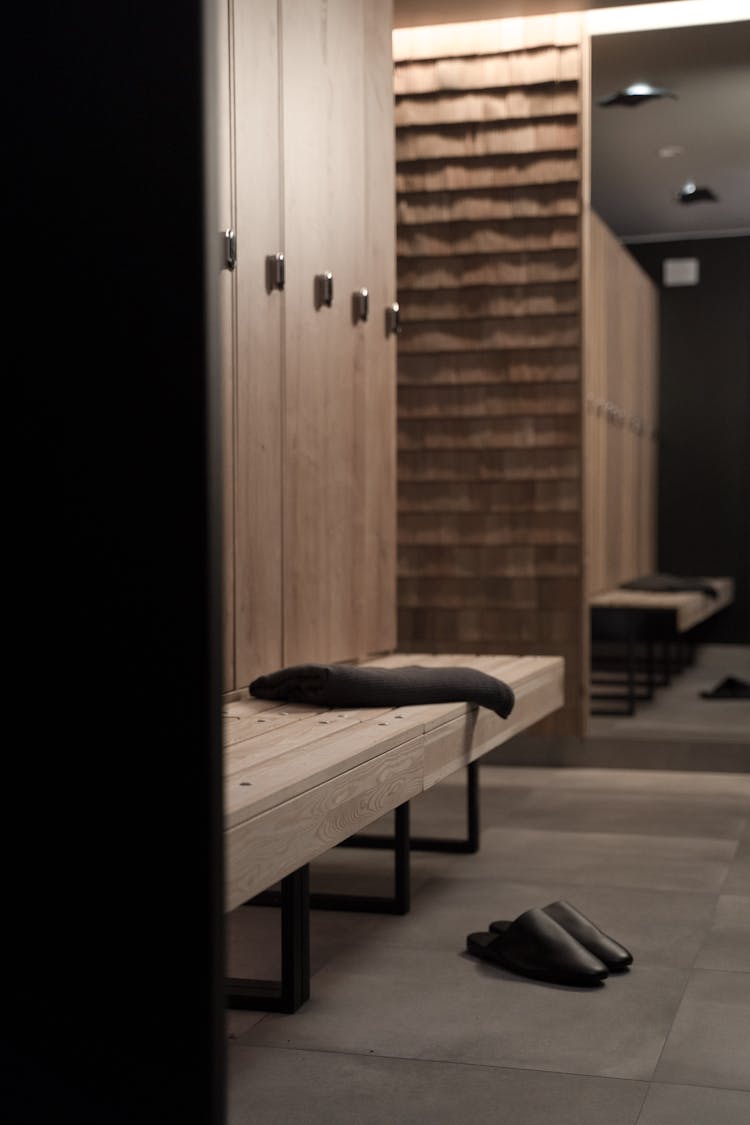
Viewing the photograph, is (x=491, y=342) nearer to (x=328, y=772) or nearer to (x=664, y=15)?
(x=664, y=15)

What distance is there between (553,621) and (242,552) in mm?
2294

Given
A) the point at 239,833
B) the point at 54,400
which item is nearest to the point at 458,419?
the point at 239,833

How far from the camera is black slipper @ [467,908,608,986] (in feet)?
8.44

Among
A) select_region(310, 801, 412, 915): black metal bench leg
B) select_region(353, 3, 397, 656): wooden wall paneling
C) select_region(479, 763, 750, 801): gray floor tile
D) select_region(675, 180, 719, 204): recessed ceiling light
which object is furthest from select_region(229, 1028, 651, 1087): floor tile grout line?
select_region(675, 180, 719, 204): recessed ceiling light

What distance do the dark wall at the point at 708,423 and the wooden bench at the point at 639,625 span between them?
921mm

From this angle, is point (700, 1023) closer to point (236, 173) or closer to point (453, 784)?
point (236, 173)

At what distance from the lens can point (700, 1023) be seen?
236cm

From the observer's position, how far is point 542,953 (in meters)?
2.63

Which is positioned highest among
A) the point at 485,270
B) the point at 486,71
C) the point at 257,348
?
the point at 486,71

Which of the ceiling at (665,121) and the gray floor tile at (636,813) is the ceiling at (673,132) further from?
the gray floor tile at (636,813)

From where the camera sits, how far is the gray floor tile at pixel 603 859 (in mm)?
3410

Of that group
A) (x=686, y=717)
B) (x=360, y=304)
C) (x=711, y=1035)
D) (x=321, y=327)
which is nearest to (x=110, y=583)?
(x=711, y=1035)

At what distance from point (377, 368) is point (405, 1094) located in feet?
6.88

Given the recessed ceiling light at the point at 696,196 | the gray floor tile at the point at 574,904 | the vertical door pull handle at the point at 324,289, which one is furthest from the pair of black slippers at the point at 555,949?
the recessed ceiling light at the point at 696,196
